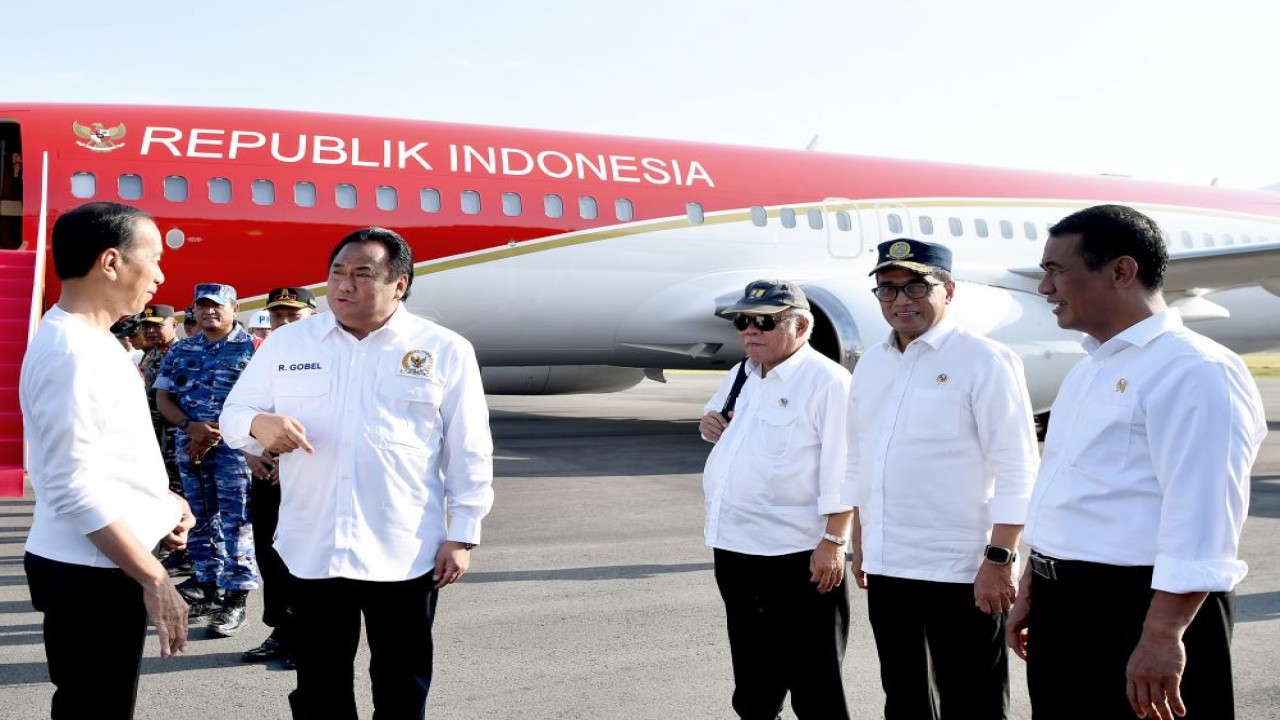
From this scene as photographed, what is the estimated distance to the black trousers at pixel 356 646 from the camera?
2.91m

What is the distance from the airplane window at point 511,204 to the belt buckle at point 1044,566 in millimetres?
→ 8965

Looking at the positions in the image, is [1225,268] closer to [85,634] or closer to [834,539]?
A: [834,539]

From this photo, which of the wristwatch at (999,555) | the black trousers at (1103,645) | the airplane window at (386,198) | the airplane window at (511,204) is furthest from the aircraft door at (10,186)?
the black trousers at (1103,645)

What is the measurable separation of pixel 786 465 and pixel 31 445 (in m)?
2.08

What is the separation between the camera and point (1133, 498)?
225 centimetres

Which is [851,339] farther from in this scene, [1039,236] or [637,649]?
[637,649]

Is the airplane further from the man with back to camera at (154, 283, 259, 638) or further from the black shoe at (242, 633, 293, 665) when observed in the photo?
the black shoe at (242, 633, 293, 665)

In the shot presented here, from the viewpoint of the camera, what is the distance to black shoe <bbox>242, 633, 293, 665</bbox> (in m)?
4.27

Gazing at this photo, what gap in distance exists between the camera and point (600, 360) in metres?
12.4

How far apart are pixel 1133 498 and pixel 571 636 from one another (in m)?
2.90

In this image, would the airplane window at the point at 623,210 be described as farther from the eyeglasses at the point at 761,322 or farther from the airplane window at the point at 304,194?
the eyeglasses at the point at 761,322

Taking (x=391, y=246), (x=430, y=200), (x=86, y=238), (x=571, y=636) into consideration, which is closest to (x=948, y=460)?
(x=391, y=246)

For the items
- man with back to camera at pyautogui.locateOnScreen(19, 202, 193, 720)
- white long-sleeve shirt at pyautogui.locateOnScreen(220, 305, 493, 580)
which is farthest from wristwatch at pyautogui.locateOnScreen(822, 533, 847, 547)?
man with back to camera at pyautogui.locateOnScreen(19, 202, 193, 720)

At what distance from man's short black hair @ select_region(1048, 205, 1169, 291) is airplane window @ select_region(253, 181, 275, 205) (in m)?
8.92
